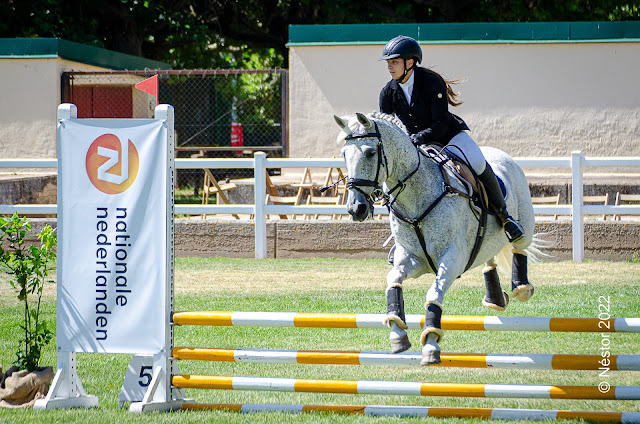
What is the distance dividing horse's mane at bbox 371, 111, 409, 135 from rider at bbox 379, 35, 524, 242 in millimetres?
212

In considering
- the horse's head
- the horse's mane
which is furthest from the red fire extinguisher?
the horse's head

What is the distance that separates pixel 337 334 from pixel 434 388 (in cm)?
359

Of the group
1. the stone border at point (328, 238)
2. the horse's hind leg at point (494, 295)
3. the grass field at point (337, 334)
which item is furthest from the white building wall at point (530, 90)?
the horse's hind leg at point (494, 295)

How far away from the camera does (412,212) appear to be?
6.10 metres

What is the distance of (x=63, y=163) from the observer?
6465mm

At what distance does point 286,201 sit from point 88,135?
9.48 meters

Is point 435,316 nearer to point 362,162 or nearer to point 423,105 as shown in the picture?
point 362,162

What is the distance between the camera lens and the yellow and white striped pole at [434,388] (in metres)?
5.62

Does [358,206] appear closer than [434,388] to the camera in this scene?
Yes

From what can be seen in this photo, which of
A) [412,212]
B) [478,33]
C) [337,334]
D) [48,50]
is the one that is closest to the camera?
[412,212]

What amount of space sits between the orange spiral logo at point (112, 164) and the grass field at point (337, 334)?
60.9 inches

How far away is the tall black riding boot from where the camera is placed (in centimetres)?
673

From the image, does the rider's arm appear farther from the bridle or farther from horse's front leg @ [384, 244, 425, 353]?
horse's front leg @ [384, 244, 425, 353]

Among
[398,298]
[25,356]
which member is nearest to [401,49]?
[398,298]
